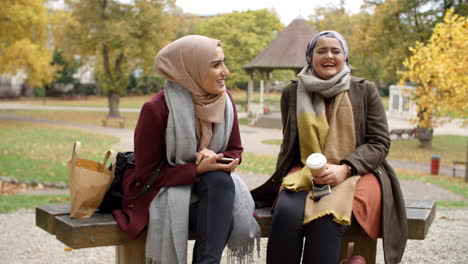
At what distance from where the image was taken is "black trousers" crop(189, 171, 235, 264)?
3016 mm

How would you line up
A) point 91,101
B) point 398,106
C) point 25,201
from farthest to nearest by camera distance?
point 91,101 → point 398,106 → point 25,201

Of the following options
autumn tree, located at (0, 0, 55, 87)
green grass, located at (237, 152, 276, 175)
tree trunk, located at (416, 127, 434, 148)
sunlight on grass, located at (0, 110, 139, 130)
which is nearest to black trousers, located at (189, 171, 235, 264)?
green grass, located at (237, 152, 276, 175)

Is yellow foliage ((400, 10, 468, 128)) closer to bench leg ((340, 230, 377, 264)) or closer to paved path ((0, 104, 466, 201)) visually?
paved path ((0, 104, 466, 201))

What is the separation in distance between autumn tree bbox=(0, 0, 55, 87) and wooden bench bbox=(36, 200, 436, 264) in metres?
19.9

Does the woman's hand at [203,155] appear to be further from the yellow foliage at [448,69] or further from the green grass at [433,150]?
the green grass at [433,150]

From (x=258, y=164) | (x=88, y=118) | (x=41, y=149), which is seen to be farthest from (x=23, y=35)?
(x=258, y=164)

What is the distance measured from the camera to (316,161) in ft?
10.4

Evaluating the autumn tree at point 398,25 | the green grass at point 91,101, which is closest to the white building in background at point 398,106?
the autumn tree at point 398,25

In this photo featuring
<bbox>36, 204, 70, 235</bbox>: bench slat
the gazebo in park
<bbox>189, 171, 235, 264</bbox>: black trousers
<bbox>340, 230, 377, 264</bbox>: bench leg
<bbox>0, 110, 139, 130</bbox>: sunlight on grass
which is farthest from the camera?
the gazebo in park

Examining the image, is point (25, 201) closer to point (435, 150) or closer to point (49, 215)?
point (49, 215)

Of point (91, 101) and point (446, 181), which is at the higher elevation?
point (446, 181)

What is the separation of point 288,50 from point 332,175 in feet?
78.8

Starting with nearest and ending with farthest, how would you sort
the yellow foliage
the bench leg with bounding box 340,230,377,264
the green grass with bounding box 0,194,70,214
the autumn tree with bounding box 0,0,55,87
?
1. the bench leg with bounding box 340,230,377,264
2. the green grass with bounding box 0,194,70,214
3. the yellow foliage
4. the autumn tree with bounding box 0,0,55,87

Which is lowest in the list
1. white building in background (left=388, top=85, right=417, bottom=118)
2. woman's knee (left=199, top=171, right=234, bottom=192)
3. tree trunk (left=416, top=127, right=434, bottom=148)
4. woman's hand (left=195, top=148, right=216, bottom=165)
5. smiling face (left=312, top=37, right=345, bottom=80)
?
tree trunk (left=416, top=127, right=434, bottom=148)
